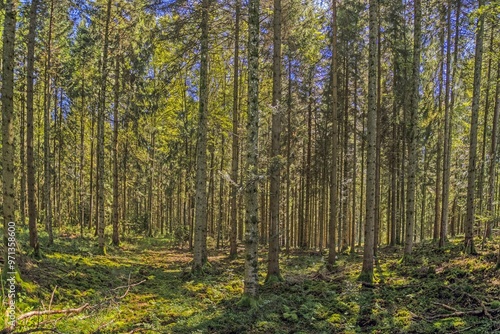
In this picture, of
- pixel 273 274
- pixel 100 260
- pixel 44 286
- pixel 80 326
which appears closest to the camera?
pixel 80 326

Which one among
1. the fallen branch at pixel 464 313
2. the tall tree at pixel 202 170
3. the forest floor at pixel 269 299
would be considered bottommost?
the forest floor at pixel 269 299

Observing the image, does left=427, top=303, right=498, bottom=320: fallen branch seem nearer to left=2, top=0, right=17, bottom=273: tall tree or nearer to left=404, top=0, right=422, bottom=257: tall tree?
left=404, top=0, right=422, bottom=257: tall tree

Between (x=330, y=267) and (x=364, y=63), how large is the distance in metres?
11.4

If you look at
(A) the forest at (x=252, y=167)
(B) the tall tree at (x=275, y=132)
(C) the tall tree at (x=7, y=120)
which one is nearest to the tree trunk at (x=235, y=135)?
(A) the forest at (x=252, y=167)

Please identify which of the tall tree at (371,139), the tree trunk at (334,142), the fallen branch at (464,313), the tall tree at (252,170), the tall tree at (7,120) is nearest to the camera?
the fallen branch at (464,313)

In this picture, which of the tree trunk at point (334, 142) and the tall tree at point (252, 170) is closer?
the tall tree at point (252, 170)

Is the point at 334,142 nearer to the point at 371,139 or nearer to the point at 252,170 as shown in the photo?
the point at 371,139

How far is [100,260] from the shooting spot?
46.9ft

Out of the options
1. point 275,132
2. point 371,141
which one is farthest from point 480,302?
point 275,132

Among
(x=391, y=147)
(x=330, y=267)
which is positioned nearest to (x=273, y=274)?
(x=330, y=267)

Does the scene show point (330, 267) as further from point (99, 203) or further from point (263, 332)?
point (99, 203)

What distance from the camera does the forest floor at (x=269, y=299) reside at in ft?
23.1

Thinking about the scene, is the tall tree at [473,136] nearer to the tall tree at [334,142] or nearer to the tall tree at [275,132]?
the tall tree at [334,142]

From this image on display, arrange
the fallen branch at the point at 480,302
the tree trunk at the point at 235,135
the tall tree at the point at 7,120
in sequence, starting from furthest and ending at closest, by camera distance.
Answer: the tree trunk at the point at 235,135
the tall tree at the point at 7,120
the fallen branch at the point at 480,302
